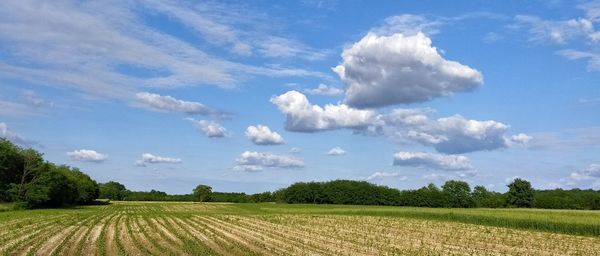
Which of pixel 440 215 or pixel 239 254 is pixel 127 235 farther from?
pixel 440 215

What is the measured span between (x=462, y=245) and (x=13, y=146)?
92075 millimetres

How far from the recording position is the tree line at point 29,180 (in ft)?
294

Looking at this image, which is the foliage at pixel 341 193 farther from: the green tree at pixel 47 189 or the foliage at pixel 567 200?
the green tree at pixel 47 189

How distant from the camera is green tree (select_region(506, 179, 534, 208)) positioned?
147m

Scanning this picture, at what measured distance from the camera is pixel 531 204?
482 feet

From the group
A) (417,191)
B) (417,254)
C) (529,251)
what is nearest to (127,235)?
(417,254)

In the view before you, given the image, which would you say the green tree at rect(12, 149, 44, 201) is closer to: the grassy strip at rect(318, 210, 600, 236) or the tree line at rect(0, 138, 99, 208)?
the tree line at rect(0, 138, 99, 208)

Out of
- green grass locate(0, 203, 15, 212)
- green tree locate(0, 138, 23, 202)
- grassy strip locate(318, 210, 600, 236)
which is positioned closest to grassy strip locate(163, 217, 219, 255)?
grassy strip locate(318, 210, 600, 236)

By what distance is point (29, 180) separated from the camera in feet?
328

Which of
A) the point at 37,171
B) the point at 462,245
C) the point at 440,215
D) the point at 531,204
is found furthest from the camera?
the point at 531,204

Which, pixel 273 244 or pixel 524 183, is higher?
pixel 524 183

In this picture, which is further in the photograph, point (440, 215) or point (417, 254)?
point (440, 215)

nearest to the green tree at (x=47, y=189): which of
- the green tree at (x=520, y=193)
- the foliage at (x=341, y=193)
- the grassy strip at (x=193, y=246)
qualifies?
the grassy strip at (x=193, y=246)

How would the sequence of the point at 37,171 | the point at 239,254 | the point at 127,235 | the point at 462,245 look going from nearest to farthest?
the point at 239,254 < the point at 462,245 < the point at 127,235 < the point at 37,171
